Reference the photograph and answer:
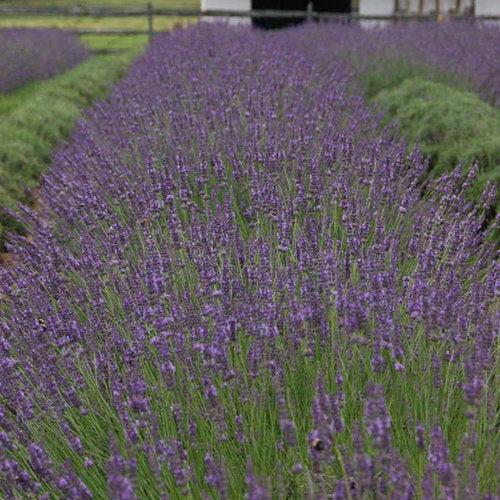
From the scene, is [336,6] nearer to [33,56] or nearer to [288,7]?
[288,7]

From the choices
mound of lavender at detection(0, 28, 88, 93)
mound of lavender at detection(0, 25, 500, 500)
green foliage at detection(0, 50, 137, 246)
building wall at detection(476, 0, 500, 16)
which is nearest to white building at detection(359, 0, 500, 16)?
building wall at detection(476, 0, 500, 16)

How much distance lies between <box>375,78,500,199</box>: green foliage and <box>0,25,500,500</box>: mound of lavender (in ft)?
2.97

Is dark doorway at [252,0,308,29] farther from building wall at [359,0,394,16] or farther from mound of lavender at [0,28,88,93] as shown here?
mound of lavender at [0,28,88,93]

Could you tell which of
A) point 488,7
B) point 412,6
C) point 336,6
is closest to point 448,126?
point 488,7

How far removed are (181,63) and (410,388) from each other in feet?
20.3

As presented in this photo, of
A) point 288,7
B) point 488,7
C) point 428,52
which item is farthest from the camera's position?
point 288,7

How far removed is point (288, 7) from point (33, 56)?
28.1ft

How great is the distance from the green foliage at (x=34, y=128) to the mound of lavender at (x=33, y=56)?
0.53 m

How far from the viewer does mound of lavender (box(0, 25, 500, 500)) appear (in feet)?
5.48

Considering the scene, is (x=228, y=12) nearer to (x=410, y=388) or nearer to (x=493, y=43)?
(x=493, y=43)

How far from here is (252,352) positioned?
198 cm

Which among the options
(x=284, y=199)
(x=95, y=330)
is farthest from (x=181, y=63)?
(x=95, y=330)

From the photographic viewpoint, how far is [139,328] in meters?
2.30

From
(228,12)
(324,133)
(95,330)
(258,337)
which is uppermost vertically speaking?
(228,12)
